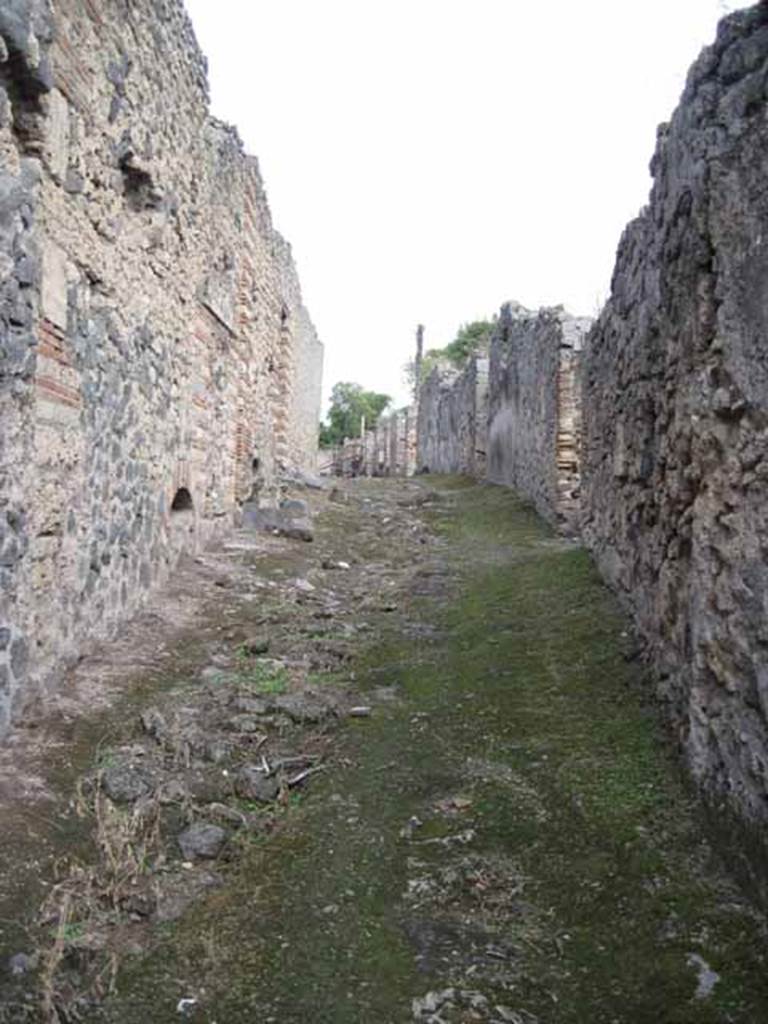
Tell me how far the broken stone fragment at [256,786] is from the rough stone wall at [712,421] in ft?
5.68

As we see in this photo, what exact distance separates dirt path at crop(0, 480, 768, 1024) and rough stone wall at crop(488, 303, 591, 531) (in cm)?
443

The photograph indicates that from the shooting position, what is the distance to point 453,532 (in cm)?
1138

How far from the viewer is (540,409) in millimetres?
11891

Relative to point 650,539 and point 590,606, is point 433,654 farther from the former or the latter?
point 650,539

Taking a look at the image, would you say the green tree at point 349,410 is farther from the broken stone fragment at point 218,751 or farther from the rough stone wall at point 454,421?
the broken stone fragment at point 218,751

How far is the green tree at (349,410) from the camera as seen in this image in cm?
5200

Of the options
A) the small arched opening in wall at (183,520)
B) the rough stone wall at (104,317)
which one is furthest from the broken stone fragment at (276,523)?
the small arched opening in wall at (183,520)

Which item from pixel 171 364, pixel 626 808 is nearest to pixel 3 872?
pixel 626 808

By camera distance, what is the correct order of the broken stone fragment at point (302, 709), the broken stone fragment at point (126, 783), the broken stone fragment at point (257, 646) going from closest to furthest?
1. the broken stone fragment at point (126, 783)
2. the broken stone fragment at point (302, 709)
3. the broken stone fragment at point (257, 646)

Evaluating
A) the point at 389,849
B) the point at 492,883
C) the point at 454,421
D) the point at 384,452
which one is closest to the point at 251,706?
the point at 389,849

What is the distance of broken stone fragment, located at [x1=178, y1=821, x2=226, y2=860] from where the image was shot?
11.4 feet

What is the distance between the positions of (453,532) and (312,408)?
11.2 metres

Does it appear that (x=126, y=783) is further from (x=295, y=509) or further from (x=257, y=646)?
(x=295, y=509)

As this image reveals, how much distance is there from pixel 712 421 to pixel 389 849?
79.1 inches
